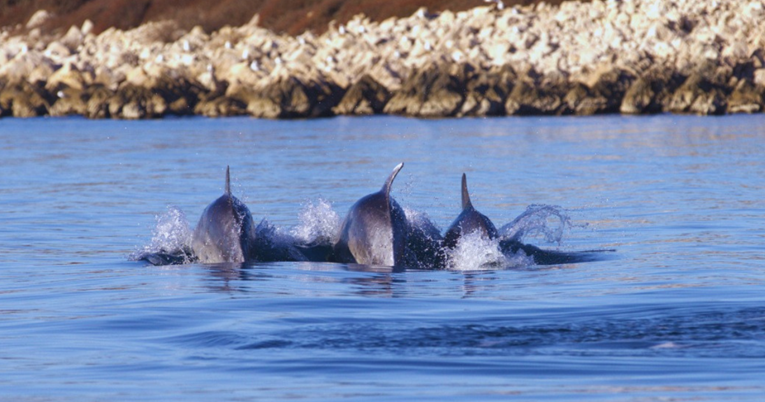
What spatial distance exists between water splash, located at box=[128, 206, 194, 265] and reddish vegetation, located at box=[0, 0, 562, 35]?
201 ft

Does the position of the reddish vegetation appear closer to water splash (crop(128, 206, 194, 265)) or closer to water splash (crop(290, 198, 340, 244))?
water splash (crop(290, 198, 340, 244))

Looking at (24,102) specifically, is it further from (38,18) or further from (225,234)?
(225,234)

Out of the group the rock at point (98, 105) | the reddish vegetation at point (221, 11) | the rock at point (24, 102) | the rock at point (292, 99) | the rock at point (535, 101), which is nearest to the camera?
the rock at point (535, 101)

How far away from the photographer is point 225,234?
1291cm

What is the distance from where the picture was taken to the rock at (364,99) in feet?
206

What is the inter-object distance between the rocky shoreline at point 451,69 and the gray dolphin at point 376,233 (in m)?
46.1

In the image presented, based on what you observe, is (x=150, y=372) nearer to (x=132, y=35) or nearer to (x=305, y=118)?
(x=305, y=118)

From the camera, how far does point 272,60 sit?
70812mm

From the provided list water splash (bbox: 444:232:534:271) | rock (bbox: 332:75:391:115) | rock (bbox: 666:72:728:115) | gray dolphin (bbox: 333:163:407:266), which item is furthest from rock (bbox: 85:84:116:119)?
water splash (bbox: 444:232:534:271)

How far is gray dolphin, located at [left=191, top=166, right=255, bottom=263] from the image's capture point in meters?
12.9

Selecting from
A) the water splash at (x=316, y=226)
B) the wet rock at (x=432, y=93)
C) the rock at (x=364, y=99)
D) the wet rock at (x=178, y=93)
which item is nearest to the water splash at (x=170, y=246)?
the water splash at (x=316, y=226)

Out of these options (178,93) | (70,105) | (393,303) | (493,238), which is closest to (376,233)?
(493,238)

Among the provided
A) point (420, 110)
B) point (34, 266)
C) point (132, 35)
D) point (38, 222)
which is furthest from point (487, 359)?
point (132, 35)

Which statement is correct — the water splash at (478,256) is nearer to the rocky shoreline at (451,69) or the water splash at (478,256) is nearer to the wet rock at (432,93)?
the rocky shoreline at (451,69)
